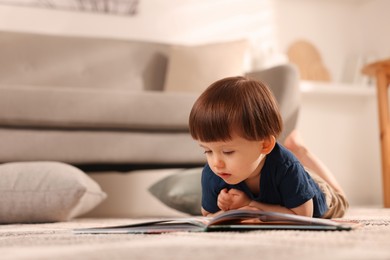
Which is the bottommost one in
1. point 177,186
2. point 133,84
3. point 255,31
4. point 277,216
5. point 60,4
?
point 177,186

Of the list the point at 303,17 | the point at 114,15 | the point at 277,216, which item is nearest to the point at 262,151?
the point at 277,216

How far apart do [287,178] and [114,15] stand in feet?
7.98

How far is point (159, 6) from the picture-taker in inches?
138

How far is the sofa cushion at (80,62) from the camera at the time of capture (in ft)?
9.24

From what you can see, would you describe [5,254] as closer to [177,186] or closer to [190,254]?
[190,254]

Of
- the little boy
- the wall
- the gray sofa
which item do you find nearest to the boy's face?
Answer: the little boy

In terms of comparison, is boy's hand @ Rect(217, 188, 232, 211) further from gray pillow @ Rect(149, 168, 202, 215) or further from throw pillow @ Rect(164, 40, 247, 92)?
throw pillow @ Rect(164, 40, 247, 92)

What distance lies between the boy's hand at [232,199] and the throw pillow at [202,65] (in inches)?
60.1

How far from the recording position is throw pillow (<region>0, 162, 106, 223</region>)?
5.49 feet

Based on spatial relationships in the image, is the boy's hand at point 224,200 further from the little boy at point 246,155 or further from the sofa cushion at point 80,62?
the sofa cushion at point 80,62

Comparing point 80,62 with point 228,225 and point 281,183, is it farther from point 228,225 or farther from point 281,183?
point 228,225

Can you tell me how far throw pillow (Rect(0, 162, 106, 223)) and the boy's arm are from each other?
2.10ft

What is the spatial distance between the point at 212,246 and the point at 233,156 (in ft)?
1.31

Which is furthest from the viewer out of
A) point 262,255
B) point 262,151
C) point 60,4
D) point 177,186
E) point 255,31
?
point 255,31
